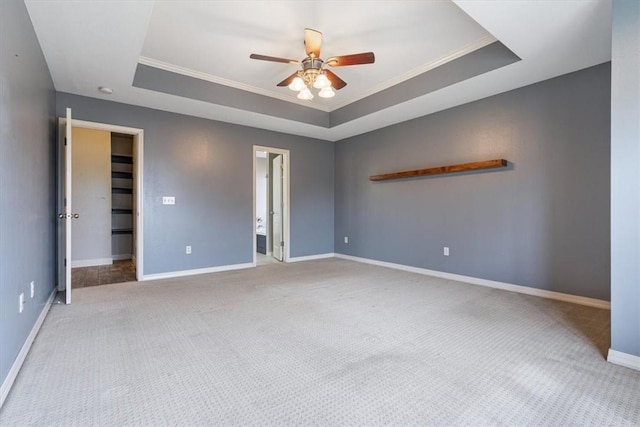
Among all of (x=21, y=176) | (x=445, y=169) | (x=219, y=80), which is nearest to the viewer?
(x=21, y=176)

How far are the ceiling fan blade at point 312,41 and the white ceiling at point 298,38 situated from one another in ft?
0.66

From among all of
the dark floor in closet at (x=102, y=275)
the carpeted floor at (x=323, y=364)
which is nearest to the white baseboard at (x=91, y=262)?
the dark floor in closet at (x=102, y=275)

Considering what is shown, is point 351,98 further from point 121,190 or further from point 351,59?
point 121,190

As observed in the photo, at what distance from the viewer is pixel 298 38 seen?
10.4 feet

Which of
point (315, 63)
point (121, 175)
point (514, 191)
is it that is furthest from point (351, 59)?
point (121, 175)

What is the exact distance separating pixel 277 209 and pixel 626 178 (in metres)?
5.05

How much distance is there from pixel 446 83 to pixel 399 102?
69 cm

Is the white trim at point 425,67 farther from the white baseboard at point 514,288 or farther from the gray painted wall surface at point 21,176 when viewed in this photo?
the gray painted wall surface at point 21,176

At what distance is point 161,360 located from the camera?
6.65 ft

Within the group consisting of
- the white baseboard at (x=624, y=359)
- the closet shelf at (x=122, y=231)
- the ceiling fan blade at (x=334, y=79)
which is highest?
the ceiling fan blade at (x=334, y=79)

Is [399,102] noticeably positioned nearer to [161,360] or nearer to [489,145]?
[489,145]

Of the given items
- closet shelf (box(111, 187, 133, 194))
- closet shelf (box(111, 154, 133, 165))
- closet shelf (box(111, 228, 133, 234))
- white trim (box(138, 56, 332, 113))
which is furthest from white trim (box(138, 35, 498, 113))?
closet shelf (box(111, 228, 133, 234))

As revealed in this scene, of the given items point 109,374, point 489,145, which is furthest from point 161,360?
point 489,145

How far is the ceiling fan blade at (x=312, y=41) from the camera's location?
2.72m
